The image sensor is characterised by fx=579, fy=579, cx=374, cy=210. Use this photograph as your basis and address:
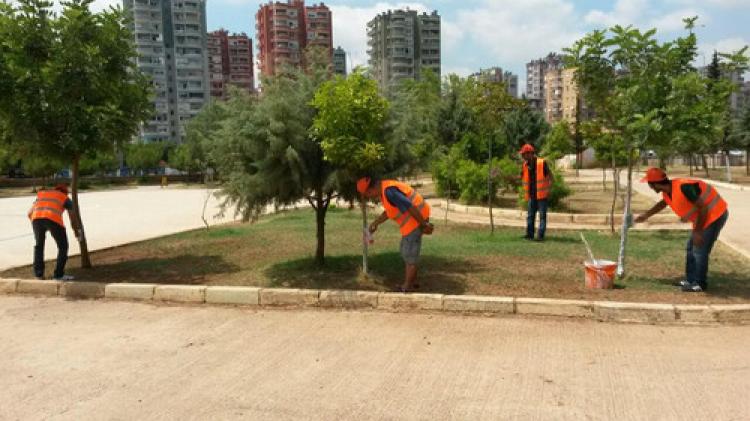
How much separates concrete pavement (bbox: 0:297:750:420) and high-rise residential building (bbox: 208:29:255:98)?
369 ft

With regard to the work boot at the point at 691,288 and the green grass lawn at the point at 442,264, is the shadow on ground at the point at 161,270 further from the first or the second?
the work boot at the point at 691,288

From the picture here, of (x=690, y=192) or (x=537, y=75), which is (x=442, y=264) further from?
(x=537, y=75)

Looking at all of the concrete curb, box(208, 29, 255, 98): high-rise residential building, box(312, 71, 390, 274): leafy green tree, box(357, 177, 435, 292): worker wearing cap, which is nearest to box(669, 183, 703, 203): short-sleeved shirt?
the concrete curb

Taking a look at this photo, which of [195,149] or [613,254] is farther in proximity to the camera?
[195,149]

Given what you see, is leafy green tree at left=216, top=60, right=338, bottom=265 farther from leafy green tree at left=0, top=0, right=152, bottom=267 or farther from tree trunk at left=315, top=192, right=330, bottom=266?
leafy green tree at left=0, top=0, right=152, bottom=267

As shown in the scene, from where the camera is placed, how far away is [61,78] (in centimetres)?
843

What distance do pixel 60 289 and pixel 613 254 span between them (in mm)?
8191

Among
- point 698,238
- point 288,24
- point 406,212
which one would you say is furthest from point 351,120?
point 288,24

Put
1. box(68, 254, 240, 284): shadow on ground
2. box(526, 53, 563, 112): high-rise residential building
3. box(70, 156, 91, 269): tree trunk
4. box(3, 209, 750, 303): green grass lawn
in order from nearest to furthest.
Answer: box(3, 209, 750, 303): green grass lawn < box(68, 254, 240, 284): shadow on ground < box(70, 156, 91, 269): tree trunk < box(526, 53, 563, 112): high-rise residential building

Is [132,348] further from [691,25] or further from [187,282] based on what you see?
[691,25]

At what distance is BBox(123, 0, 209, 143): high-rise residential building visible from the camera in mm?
91000

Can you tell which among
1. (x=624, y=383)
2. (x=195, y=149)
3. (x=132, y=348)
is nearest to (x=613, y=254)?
(x=624, y=383)

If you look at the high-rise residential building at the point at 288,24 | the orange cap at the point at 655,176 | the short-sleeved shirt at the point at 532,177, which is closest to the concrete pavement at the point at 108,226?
the short-sleeved shirt at the point at 532,177

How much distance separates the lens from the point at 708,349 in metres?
5.11
